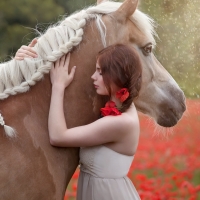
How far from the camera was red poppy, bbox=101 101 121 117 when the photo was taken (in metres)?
2.10

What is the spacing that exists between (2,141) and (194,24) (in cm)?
864

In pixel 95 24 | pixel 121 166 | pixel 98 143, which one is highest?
pixel 95 24

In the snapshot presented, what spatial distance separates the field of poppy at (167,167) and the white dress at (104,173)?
4.01 ft

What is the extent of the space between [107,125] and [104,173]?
0.24m

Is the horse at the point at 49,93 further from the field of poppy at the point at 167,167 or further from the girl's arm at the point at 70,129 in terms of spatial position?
the field of poppy at the point at 167,167

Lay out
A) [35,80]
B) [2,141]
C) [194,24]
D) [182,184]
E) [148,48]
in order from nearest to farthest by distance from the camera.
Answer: [2,141]
[35,80]
[148,48]
[182,184]
[194,24]

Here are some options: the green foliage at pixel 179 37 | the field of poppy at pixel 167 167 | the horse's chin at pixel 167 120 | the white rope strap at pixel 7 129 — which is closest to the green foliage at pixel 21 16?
the green foliage at pixel 179 37

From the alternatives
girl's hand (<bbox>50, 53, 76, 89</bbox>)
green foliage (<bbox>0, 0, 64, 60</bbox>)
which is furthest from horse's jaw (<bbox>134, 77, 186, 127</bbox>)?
green foliage (<bbox>0, 0, 64, 60</bbox>)

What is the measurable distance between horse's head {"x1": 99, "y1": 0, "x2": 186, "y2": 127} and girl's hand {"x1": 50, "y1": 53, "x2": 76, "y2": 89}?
0.23 meters

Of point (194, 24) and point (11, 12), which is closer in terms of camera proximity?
point (194, 24)

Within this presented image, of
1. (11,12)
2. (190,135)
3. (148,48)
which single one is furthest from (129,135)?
(11,12)

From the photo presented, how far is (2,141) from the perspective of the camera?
6.30 ft

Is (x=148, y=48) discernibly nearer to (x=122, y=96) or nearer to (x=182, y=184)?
(x=122, y=96)

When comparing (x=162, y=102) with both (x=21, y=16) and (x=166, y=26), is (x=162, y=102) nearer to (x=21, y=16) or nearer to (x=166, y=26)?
(x=166, y=26)
